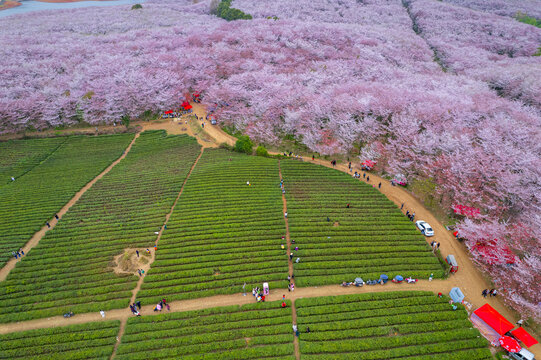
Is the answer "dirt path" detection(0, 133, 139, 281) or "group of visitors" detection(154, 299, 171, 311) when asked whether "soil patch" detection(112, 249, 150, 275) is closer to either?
"group of visitors" detection(154, 299, 171, 311)

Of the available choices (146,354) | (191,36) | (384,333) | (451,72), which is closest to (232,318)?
(146,354)

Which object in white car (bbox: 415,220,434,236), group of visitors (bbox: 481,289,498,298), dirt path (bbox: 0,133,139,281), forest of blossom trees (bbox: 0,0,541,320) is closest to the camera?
group of visitors (bbox: 481,289,498,298)

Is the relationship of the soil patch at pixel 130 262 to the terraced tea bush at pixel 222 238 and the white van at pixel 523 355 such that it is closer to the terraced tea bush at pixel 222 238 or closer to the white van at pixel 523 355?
the terraced tea bush at pixel 222 238

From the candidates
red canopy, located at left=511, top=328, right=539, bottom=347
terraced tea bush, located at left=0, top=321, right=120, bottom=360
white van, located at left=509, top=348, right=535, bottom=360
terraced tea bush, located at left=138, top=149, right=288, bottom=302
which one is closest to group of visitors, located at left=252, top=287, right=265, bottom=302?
terraced tea bush, located at left=138, top=149, right=288, bottom=302

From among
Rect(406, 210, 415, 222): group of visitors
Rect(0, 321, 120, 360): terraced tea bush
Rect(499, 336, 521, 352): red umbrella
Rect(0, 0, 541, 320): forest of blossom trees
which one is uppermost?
Rect(0, 0, 541, 320): forest of blossom trees

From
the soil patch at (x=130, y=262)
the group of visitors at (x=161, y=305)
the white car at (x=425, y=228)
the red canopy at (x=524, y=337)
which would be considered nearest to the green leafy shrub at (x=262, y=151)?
the soil patch at (x=130, y=262)

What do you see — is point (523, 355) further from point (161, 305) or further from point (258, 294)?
point (161, 305)
